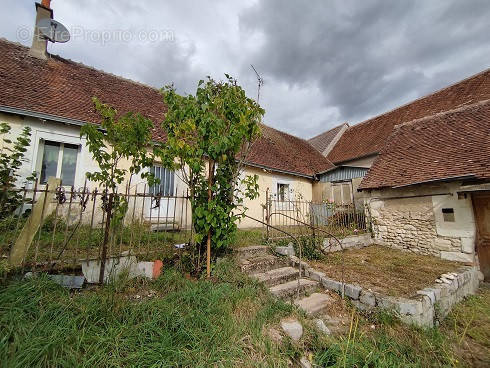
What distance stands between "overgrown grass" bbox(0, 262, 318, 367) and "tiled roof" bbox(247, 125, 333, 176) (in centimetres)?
781

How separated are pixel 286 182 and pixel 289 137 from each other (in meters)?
6.34

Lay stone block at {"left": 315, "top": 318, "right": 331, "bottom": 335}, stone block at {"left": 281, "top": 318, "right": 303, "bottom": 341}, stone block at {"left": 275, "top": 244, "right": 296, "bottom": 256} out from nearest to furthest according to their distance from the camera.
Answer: stone block at {"left": 281, "top": 318, "right": 303, "bottom": 341}
stone block at {"left": 315, "top": 318, "right": 331, "bottom": 335}
stone block at {"left": 275, "top": 244, "right": 296, "bottom": 256}

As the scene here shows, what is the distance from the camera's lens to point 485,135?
23.5 feet

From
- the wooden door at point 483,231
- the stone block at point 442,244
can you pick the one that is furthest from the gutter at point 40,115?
the wooden door at point 483,231

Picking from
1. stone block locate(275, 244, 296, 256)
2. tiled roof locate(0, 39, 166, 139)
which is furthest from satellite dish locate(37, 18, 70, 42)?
stone block locate(275, 244, 296, 256)

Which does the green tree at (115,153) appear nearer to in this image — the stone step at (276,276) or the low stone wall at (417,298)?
the stone step at (276,276)

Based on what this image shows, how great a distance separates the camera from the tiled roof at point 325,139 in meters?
17.0

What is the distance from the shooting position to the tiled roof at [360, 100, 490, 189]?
6609 millimetres

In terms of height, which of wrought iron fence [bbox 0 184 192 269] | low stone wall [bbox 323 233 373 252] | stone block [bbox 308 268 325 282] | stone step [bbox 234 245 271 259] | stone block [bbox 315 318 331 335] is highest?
wrought iron fence [bbox 0 184 192 269]

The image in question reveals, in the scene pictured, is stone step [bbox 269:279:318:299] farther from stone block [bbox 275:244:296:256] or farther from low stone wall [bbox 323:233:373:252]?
low stone wall [bbox 323:233:373:252]

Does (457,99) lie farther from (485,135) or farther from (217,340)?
→ (217,340)

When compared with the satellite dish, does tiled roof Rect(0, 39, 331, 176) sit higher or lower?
lower

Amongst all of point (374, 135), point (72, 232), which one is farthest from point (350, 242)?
point (374, 135)

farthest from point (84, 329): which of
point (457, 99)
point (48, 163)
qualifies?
point (457, 99)
